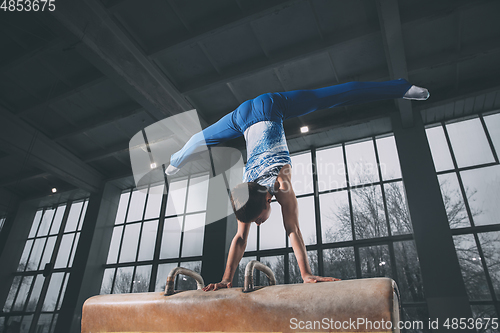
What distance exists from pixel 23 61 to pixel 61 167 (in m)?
3.62

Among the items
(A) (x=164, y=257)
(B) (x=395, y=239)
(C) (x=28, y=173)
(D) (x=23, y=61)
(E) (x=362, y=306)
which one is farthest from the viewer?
(C) (x=28, y=173)

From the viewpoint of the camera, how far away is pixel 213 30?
201 inches

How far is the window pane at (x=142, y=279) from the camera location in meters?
8.55

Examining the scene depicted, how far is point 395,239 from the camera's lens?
636cm

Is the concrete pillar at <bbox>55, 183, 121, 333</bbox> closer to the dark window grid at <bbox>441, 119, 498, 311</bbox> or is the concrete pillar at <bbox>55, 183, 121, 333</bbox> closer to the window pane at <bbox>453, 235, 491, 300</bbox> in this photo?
the window pane at <bbox>453, 235, 491, 300</bbox>

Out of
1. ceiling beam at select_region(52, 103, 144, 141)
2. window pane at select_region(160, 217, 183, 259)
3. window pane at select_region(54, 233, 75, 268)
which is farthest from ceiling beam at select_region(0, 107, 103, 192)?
window pane at select_region(160, 217, 183, 259)

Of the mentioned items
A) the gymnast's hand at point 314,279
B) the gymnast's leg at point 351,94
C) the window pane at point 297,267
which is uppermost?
the gymnast's leg at point 351,94

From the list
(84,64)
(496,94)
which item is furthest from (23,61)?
(496,94)

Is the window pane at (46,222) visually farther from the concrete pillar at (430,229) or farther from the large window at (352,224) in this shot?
the concrete pillar at (430,229)

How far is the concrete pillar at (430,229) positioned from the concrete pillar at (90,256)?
8.67m

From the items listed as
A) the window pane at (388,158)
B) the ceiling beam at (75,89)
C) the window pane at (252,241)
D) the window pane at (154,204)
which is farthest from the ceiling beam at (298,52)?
the window pane at (154,204)

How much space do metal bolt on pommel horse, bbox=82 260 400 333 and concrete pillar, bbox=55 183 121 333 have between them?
8.49 metres

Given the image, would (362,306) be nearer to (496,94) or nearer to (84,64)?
(84,64)

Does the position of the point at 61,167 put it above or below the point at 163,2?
below
